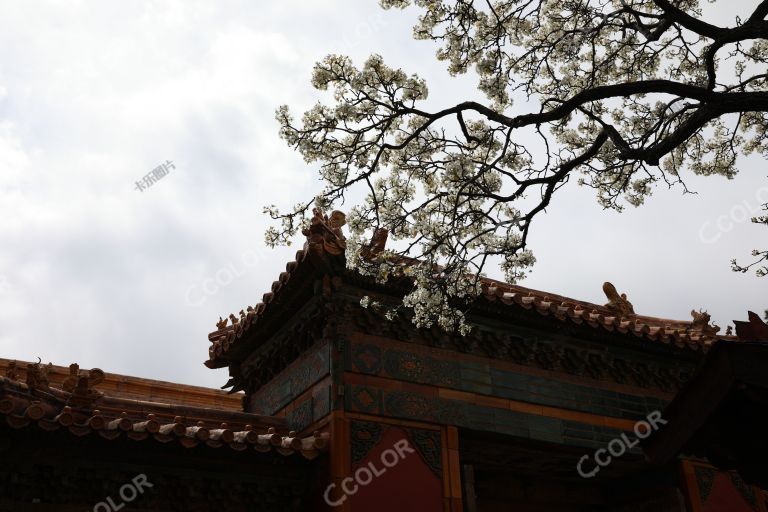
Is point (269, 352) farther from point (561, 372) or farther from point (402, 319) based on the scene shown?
point (561, 372)

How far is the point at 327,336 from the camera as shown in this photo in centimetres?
830

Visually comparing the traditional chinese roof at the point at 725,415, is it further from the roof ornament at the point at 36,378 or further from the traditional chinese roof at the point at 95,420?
the roof ornament at the point at 36,378

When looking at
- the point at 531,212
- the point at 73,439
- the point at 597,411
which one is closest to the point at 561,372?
the point at 597,411

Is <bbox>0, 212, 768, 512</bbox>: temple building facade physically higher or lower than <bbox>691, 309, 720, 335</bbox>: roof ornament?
lower

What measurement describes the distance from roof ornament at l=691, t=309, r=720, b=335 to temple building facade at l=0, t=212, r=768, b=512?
34 mm

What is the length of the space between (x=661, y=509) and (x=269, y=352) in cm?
589

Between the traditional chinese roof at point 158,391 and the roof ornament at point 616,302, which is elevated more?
the roof ornament at point 616,302

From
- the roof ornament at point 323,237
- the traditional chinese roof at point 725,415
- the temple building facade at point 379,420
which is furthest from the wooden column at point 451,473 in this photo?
the traditional chinese roof at point 725,415

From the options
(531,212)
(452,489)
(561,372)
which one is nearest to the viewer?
(531,212)

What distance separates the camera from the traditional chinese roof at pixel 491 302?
804 cm

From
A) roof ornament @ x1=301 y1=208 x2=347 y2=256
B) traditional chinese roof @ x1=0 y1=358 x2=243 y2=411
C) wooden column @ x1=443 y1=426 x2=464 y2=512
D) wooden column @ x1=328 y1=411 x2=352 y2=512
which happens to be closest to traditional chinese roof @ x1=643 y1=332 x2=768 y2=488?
wooden column @ x1=328 y1=411 x2=352 y2=512

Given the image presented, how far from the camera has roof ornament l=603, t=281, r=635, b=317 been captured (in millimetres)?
11883

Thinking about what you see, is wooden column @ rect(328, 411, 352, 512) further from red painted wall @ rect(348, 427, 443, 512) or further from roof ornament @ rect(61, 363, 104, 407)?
roof ornament @ rect(61, 363, 104, 407)

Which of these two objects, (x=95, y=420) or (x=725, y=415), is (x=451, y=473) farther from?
Result: (x=725, y=415)
